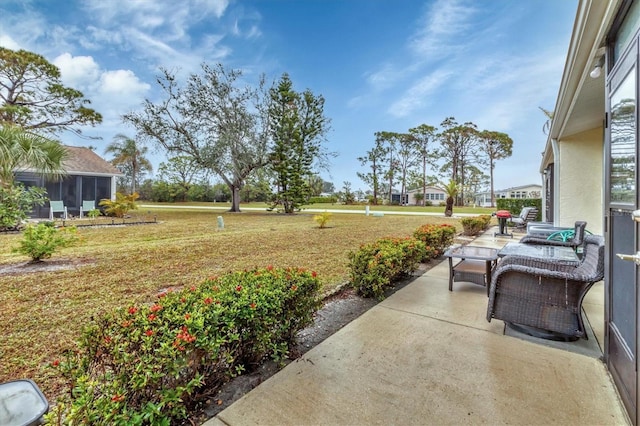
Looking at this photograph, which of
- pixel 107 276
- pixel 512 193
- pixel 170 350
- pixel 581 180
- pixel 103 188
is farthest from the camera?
pixel 512 193

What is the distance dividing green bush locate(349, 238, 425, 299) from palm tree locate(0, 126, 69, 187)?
8.14 meters

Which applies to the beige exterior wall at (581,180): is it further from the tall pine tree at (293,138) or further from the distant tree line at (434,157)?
the distant tree line at (434,157)

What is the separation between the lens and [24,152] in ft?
22.8

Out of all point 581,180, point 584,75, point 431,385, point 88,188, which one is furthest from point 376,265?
point 88,188

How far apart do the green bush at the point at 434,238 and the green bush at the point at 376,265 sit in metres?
1.31

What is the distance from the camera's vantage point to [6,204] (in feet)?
27.1

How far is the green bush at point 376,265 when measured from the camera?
3561 mm

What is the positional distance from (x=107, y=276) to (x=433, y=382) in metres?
Answer: 4.74

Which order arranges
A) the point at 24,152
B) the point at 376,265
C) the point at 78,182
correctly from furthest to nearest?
1. the point at 78,182
2. the point at 24,152
3. the point at 376,265

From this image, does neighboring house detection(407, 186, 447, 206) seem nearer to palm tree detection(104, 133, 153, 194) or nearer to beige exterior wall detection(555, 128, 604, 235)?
palm tree detection(104, 133, 153, 194)

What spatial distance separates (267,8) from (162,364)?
941 centimetres

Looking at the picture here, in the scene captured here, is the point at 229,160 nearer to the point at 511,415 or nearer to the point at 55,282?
the point at 55,282

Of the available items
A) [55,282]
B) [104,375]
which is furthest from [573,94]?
[55,282]

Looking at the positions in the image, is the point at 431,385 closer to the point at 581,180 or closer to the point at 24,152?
the point at 581,180
